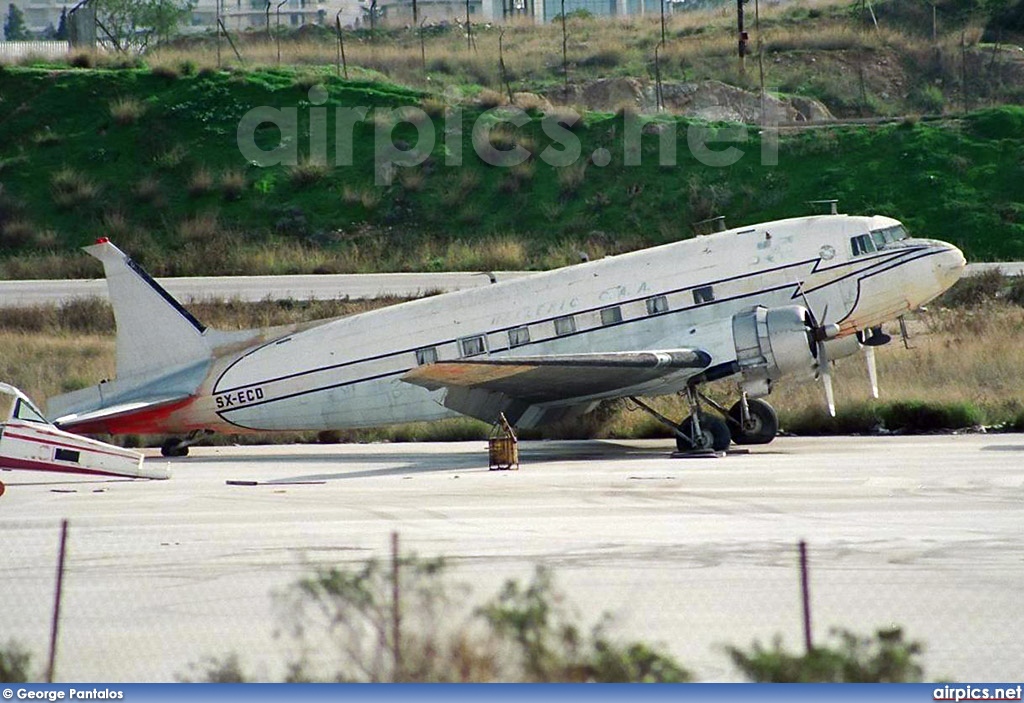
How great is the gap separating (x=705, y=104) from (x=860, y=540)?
59044mm

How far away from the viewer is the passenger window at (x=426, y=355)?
2775cm

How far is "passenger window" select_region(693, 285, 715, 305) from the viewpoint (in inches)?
Result: 1067

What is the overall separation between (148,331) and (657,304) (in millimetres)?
10591

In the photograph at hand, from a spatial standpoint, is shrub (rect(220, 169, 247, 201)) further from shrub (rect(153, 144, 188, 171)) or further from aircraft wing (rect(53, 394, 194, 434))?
aircraft wing (rect(53, 394, 194, 434))

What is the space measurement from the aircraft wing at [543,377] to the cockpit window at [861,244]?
3700 millimetres

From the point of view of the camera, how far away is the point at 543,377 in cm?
2591

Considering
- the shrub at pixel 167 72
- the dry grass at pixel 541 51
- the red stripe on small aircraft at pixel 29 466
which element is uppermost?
the dry grass at pixel 541 51

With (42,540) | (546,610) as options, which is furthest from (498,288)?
(546,610)

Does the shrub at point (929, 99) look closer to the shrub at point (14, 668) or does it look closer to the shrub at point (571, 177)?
the shrub at point (571, 177)

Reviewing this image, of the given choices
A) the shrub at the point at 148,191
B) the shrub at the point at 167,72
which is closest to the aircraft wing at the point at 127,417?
the shrub at the point at 148,191

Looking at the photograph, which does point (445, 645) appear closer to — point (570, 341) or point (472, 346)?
point (570, 341)

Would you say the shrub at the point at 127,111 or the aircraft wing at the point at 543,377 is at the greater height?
the shrub at the point at 127,111

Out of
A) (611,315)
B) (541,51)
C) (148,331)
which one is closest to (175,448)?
(148,331)

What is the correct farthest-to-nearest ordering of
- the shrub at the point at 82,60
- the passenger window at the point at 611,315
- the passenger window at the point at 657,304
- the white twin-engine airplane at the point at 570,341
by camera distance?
the shrub at the point at 82,60 < the passenger window at the point at 611,315 < the passenger window at the point at 657,304 < the white twin-engine airplane at the point at 570,341
